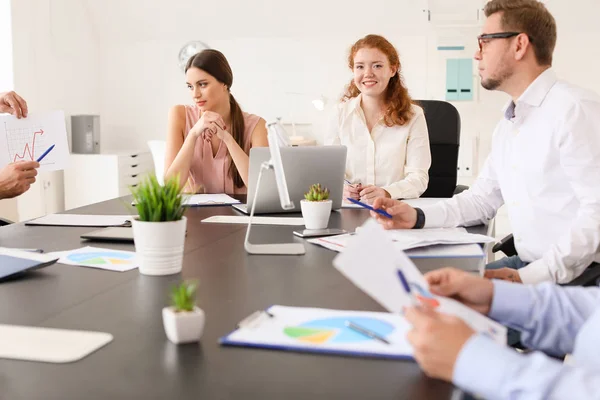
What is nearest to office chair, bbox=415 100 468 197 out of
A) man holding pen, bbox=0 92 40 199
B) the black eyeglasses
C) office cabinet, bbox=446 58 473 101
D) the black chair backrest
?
the black chair backrest

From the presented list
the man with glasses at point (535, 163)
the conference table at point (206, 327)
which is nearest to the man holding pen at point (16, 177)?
the conference table at point (206, 327)

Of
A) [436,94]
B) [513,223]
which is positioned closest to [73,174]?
[436,94]

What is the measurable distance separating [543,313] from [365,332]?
375 millimetres

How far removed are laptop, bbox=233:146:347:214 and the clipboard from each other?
1167 millimetres

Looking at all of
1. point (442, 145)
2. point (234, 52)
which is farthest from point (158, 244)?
point (234, 52)

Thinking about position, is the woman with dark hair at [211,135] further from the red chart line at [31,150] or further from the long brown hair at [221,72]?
the red chart line at [31,150]

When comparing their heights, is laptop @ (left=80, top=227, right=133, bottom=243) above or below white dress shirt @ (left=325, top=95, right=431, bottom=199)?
below

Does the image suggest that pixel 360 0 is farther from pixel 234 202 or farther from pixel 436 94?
pixel 234 202

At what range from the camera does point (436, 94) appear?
547cm

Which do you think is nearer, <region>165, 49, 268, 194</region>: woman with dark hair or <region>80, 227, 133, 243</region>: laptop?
<region>80, 227, 133, 243</region>: laptop

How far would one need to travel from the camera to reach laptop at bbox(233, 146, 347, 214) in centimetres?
245

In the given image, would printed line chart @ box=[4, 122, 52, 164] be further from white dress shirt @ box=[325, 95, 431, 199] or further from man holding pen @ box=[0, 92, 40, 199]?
white dress shirt @ box=[325, 95, 431, 199]

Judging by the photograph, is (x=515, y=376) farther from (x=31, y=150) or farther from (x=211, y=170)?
(x=211, y=170)

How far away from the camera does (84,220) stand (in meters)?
2.35
